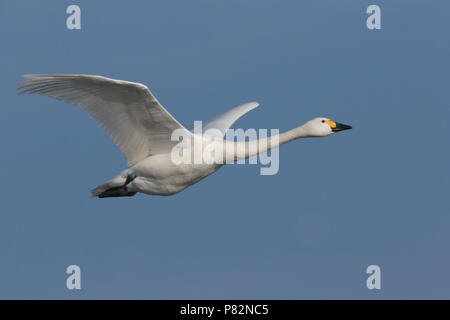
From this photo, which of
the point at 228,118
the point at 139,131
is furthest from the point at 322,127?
the point at 139,131

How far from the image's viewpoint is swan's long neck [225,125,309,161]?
16.3 meters

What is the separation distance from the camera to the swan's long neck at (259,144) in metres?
16.3

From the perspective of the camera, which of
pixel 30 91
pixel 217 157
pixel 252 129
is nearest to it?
pixel 30 91

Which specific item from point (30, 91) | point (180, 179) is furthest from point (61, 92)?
point (180, 179)

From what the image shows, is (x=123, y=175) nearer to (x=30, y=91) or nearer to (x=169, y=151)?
(x=169, y=151)

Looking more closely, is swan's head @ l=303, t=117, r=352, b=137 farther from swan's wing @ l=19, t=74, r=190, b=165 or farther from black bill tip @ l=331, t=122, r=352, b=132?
swan's wing @ l=19, t=74, r=190, b=165

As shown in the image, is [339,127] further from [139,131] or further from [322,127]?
[139,131]

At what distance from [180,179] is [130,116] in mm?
1604

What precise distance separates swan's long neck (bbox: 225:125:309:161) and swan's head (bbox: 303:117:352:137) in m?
0.15

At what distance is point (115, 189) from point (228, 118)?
13.4 feet

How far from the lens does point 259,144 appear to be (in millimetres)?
16547

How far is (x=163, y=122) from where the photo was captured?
51.5 ft

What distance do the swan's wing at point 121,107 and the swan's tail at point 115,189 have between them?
1.70 feet

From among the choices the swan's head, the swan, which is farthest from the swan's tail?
the swan's head
